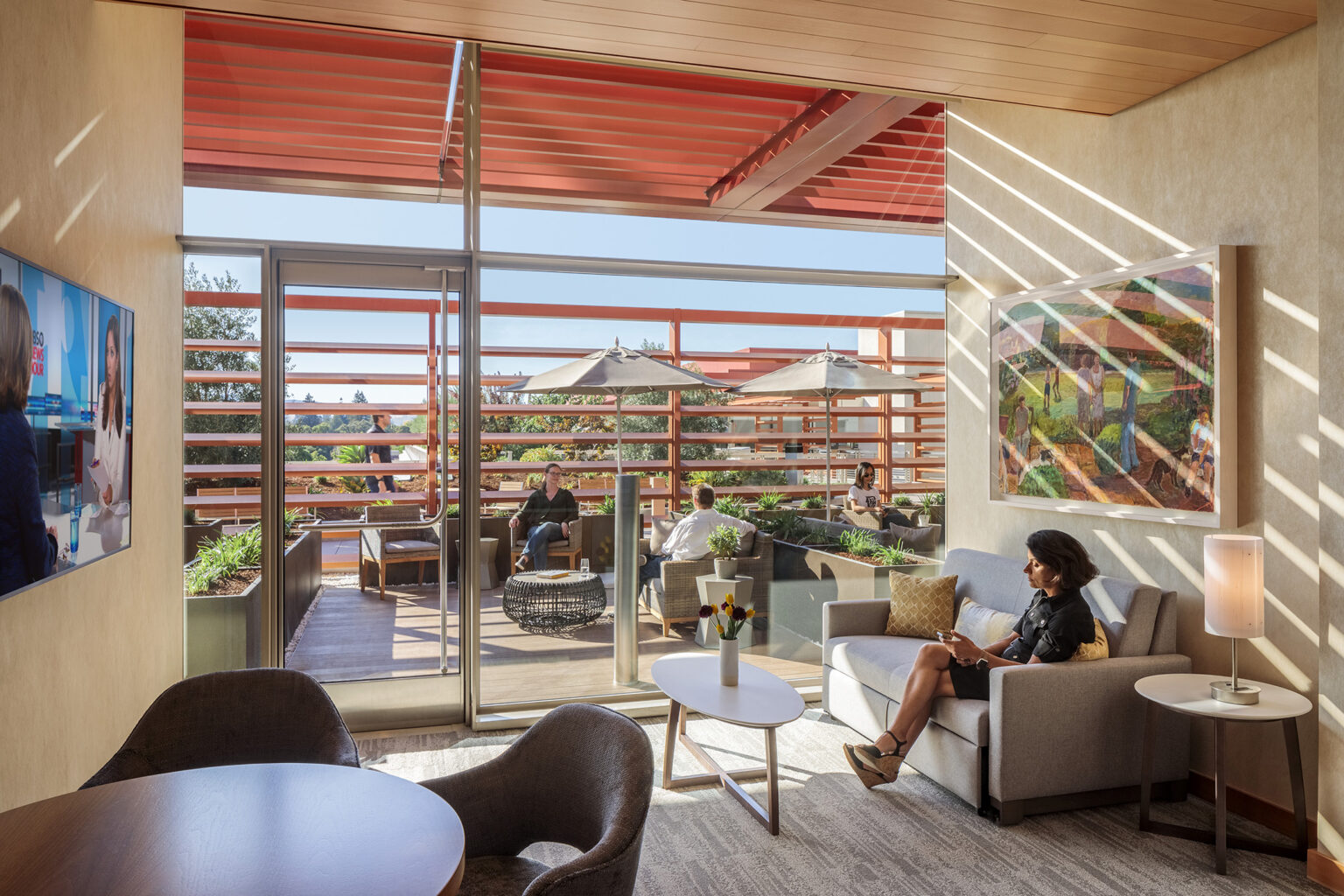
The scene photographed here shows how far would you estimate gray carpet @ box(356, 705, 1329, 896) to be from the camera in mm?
2896

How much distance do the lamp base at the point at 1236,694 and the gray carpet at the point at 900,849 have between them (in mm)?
593

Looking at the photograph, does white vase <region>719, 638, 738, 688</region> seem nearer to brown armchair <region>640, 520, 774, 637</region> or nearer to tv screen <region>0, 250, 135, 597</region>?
brown armchair <region>640, 520, 774, 637</region>

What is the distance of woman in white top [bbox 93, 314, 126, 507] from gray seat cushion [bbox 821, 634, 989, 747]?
11.0 feet

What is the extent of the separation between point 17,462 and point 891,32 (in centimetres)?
329

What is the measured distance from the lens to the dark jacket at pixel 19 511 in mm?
2246

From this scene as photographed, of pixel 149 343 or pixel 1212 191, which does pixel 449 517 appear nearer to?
pixel 149 343

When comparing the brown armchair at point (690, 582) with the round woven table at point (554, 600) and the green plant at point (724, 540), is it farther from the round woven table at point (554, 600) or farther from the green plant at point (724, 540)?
the round woven table at point (554, 600)

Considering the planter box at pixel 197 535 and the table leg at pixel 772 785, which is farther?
the planter box at pixel 197 535

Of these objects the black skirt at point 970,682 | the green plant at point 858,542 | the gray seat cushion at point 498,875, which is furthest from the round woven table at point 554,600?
the gray seat cushion at point 498,875

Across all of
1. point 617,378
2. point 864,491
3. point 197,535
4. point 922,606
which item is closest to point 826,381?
point 864,491

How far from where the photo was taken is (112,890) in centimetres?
136

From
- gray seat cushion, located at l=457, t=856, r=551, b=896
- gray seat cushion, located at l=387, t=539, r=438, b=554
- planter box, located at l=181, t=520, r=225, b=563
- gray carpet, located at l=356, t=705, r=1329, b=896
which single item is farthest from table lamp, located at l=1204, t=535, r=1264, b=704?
planter box, located at l=181, t=520, r=225, b=563

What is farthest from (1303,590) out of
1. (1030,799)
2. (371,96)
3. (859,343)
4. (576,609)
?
(371,96)

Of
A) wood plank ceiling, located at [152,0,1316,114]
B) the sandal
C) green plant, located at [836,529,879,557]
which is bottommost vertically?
the sandal
